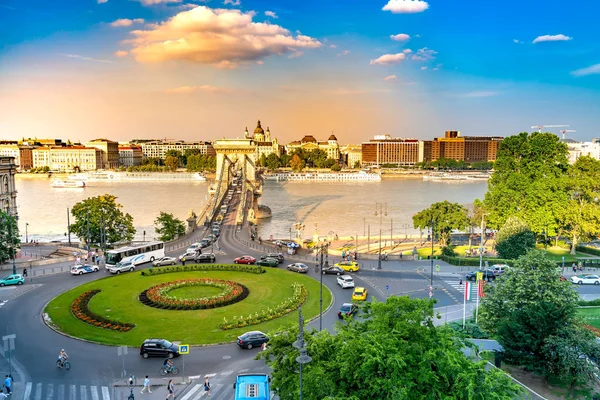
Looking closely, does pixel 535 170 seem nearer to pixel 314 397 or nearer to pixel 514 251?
pixel 514 251

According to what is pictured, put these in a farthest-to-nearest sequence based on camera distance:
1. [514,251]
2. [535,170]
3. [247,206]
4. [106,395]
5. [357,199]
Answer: [357,199]
[247,206]
[535,170]
[514,251]
[106,395]

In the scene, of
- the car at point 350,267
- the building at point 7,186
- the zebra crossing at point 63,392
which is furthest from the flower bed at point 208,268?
the building at point 7,186

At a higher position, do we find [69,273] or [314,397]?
[314,397]

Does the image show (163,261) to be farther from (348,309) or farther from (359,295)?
(348,309)

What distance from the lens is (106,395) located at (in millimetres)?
16500

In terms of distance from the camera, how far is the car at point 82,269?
33125 millimetres

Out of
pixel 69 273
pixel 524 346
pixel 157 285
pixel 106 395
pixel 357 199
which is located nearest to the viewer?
pixel 106 395

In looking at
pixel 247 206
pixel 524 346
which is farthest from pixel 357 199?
pixel 524 346

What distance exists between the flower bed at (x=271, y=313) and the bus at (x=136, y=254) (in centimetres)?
1401

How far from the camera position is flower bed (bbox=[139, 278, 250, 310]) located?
2577cm

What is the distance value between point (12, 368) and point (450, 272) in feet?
90.5

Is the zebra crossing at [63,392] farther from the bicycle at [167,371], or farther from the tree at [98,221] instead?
the tree at [98,221]

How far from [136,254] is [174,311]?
40.4ft

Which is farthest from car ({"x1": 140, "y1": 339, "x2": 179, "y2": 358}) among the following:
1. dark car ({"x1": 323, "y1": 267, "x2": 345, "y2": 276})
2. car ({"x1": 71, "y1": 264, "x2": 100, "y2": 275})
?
car ({"x1": 71, "y1": 264, "x2": 100, "y2": 275})
